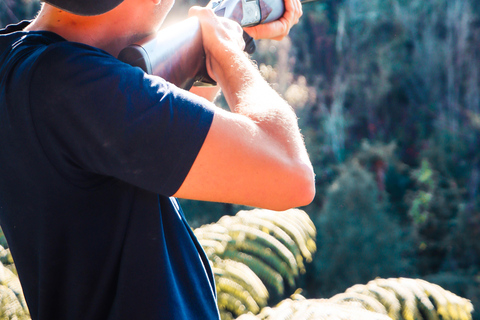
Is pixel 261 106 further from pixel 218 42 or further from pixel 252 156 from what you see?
pixel 218 42

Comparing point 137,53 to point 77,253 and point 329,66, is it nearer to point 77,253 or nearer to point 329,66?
point 77,253

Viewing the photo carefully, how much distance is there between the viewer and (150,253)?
930mm

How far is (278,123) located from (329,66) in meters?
17.9

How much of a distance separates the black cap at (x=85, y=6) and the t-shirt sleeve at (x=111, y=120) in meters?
0.09

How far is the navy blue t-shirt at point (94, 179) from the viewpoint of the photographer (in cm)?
80

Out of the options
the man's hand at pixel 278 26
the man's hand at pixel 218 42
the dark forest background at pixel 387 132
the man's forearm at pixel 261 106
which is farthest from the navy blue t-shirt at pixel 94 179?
the dark forest background at pixel 387 132

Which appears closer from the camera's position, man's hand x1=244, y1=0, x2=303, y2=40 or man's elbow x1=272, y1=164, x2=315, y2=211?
man's elbow x1=272, y1=164, x2=315, y2=211

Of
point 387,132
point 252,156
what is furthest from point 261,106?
point 387,132

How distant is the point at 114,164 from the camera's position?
32.3 inches

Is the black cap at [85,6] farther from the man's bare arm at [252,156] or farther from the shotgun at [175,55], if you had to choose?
the man's bare arm at [252,156]

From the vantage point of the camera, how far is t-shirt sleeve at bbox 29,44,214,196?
2.60 feet

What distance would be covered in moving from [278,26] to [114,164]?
4.38 feet

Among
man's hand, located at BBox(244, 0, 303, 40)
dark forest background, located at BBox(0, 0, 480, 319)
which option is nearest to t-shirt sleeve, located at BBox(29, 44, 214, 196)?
man's hand, located at BBox(244, 0, 303, 40)

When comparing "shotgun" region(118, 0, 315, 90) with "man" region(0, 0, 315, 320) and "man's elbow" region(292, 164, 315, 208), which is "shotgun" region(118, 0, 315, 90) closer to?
"man" region(0, 0, 315, 320)
